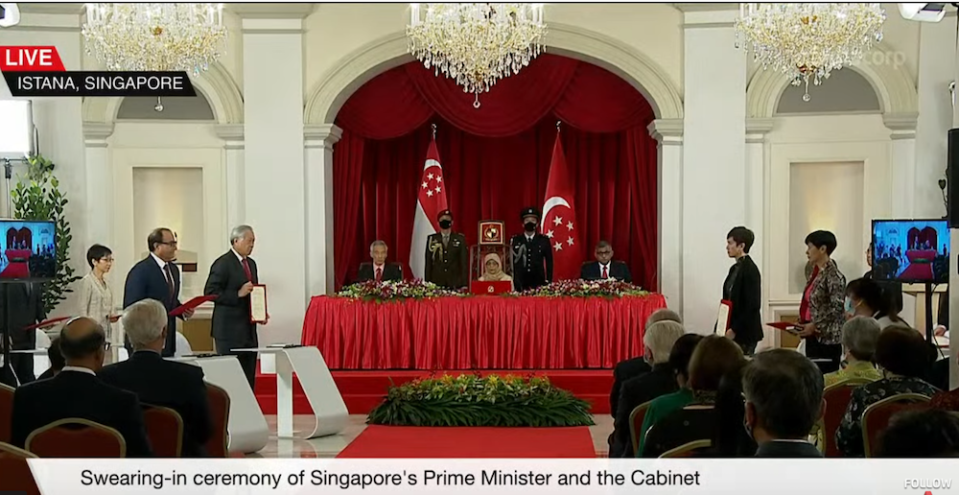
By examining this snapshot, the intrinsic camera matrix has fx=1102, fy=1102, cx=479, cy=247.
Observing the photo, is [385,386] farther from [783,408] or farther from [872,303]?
[783,408]

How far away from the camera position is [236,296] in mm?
7609

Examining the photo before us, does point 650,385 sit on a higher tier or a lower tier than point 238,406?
higher

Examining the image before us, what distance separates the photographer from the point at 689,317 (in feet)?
31.9

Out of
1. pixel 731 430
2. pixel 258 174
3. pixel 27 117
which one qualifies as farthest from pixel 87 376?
pixel 258 174

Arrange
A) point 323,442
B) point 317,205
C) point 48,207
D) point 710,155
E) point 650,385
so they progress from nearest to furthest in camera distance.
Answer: point 650,385, point 323,442, point 48,207, point 710,155, point 317,205

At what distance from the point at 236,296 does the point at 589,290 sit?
2.87m

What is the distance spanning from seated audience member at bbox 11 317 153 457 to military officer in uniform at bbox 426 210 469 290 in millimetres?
6386

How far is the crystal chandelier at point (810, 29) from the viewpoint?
868cm

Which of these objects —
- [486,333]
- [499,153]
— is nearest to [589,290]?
[486,333]

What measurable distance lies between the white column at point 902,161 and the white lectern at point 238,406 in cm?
619

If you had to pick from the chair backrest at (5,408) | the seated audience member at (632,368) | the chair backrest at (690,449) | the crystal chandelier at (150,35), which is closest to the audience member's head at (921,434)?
the chair backrest at (690,449)

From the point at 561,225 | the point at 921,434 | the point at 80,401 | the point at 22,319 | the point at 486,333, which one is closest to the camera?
the point at 921,434

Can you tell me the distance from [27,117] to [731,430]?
222 inches

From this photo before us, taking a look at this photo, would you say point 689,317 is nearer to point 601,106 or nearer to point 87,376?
point 601,106
